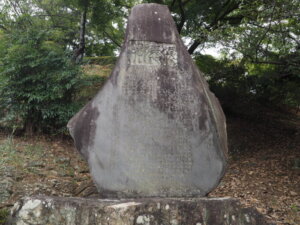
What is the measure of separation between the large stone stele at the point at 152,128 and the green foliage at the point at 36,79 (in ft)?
10.9

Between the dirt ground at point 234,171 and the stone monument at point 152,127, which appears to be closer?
the stone monument at point 152,127

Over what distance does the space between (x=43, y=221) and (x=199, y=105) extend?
2.03 m

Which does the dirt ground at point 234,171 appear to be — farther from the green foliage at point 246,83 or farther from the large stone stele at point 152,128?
the large stone stele at point 152,128

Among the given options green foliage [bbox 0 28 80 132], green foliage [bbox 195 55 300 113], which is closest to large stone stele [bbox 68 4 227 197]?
green foliage [bbox 0 28 80 132]

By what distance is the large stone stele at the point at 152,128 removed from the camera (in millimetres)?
3414

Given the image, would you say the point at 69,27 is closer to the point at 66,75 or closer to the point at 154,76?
the point at 66,75

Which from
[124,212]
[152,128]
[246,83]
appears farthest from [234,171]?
[124,212]

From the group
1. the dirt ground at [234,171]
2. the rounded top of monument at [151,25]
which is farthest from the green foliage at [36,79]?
the rounded top of monument at [151,25]

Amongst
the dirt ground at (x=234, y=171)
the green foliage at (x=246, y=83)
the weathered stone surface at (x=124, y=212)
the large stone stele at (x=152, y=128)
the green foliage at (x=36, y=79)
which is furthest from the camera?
the green foliage at (x=246, y=83)

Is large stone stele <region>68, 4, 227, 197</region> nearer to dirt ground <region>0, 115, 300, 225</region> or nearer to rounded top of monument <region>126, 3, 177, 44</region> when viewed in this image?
rounded top of monument <region>126, 3, 177, 44</region>

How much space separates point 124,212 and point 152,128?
1045mm

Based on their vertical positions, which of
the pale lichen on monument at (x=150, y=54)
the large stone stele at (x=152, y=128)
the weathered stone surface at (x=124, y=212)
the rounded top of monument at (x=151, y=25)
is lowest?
the weathered stone surface at (x=124, y=212)

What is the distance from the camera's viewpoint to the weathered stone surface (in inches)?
111

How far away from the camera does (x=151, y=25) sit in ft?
12.8
